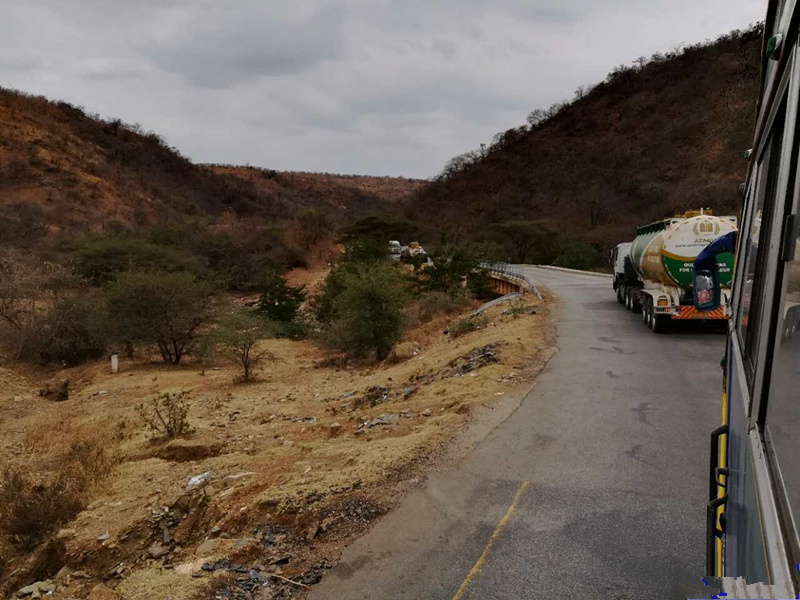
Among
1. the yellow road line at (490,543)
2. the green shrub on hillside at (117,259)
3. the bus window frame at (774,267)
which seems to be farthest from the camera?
the green shrub on hillside at (117,259)

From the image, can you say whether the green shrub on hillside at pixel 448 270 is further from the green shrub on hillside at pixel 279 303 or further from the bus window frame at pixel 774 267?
the bus window frame at pixel 774 267

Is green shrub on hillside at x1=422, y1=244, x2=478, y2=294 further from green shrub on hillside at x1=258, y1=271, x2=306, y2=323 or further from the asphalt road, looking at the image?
the asphalt road

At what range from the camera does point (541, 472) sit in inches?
251

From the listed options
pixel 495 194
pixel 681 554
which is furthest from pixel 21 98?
pixel 681 554

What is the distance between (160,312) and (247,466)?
1465cm

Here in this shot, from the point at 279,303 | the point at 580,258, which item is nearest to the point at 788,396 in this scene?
the point at 279,303

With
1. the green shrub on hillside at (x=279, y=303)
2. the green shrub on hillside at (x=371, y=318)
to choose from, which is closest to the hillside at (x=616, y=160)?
the green shrub on hillside at (x=279, y=303)

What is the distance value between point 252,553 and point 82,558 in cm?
229

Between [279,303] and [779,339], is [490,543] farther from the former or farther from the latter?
[279,303]

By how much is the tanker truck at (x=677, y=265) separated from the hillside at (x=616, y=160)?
33402 mm

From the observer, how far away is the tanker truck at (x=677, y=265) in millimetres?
12586

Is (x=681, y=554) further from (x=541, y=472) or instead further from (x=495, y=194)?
(x=495, y=194)

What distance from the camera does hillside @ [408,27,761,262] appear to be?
58.7 meters

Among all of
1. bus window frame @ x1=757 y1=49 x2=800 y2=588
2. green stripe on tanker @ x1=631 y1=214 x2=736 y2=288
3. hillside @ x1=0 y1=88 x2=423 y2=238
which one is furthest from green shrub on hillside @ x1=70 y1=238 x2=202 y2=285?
bus window frame @ x1=757 y1=49 x2=800 y2=588
